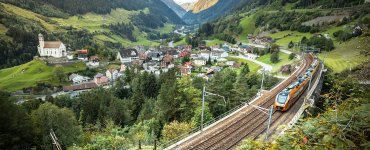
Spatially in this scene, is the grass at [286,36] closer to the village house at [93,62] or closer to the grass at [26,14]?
the village house at [93,62]

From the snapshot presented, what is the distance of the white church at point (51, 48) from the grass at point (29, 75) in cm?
1394

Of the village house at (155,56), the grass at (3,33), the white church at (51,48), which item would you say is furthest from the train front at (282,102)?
the grass at (3,33)

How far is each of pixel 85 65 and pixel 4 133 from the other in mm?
112961

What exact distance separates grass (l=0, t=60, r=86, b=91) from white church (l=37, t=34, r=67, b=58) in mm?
13936

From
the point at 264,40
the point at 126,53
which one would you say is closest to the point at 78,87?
the point at 126,53

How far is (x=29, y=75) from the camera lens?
363 feet

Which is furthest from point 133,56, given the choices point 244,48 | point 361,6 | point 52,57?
point 361,6

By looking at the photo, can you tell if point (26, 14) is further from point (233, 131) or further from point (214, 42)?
point (233, 131)

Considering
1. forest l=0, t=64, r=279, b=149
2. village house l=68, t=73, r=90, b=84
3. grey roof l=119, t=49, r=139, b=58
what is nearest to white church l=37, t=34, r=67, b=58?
village house l=68, t=73, r=90, b=84

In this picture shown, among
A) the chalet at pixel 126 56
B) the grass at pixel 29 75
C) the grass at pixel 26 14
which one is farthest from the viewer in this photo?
the grass at pixel 26 14

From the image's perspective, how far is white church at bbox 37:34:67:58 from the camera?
135 metres

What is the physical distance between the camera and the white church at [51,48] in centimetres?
13500

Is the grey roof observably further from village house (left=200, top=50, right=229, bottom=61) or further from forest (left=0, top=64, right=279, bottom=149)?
forest (left=0, top=64, right=279, bottom=149)

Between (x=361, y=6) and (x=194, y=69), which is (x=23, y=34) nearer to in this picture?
(x=194, y=69)
